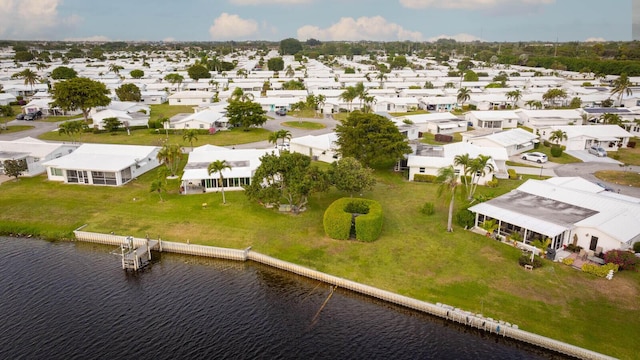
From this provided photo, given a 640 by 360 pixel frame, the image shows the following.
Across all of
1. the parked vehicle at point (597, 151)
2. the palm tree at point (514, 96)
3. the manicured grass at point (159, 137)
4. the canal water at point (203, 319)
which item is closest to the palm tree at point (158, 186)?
the canal water at point (203, 319)

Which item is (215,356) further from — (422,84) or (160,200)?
(422,84)

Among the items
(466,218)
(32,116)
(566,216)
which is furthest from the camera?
(32,116)

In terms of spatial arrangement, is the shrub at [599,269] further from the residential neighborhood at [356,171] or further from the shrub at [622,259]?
the shrub at [622,259]

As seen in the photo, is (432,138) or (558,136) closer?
(558,136)

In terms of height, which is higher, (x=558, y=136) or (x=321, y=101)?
(x=321, y=101)

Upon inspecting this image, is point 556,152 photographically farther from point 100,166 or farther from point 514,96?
point 100,166

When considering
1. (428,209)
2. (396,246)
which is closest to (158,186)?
(396,246)

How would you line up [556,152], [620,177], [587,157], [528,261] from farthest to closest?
1. [587,157]
2. [556,152]
3. [620,177]
4. [528,261]
